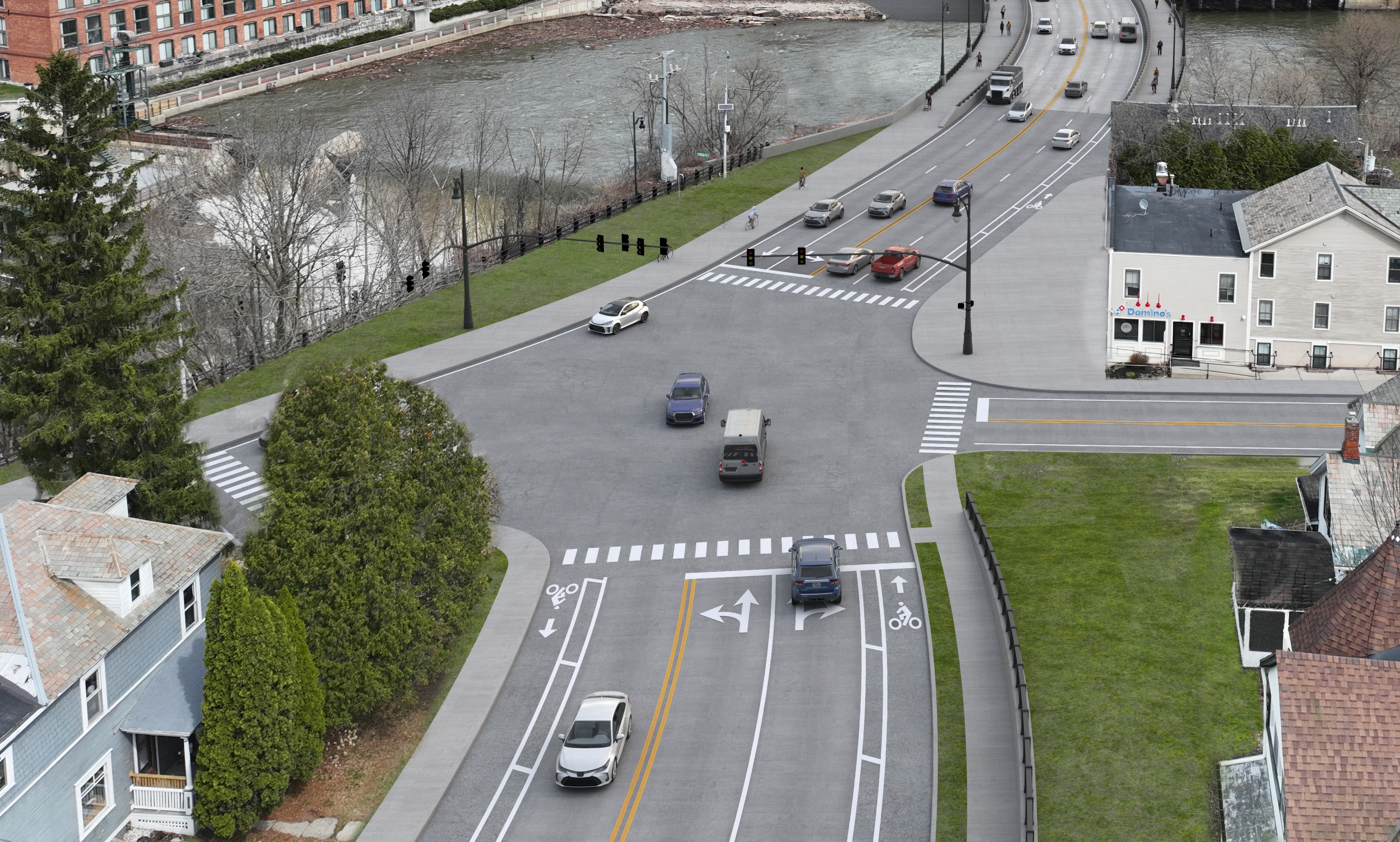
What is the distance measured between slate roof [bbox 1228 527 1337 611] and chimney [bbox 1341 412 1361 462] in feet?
17.8

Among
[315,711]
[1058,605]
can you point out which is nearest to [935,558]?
[1058,605]

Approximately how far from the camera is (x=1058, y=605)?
2037 inches

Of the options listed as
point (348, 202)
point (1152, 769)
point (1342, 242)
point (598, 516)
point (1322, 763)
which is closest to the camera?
point (1322, 763)

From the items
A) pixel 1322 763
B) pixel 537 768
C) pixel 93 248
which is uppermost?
pixel 93 248

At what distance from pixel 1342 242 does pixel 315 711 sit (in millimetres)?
51322

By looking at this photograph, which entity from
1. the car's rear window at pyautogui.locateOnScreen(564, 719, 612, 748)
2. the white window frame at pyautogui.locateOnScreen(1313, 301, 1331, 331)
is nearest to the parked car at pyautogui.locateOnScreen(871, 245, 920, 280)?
the white window frame at pyautogui.locateOnScreen(1313, 301, 1331, 331)

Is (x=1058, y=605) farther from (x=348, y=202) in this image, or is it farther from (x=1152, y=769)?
(x=348, y=202)

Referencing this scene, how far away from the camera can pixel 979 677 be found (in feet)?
158

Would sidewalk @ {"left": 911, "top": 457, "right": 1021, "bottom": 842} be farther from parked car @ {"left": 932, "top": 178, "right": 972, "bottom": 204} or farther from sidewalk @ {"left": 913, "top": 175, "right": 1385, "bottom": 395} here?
parked car @ {"left": 932, "top": 178, "right": 972, "bottom": 204}

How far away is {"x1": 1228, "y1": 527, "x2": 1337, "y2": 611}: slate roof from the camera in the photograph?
157 feet

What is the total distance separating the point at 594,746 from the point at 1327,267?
4649 cm

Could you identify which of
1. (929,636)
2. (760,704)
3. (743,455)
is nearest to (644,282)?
(743,455)

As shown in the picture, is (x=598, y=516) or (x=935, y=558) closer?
(x=935, y=558)

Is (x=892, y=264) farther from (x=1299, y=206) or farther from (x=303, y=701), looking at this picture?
(x=303, y=701)
